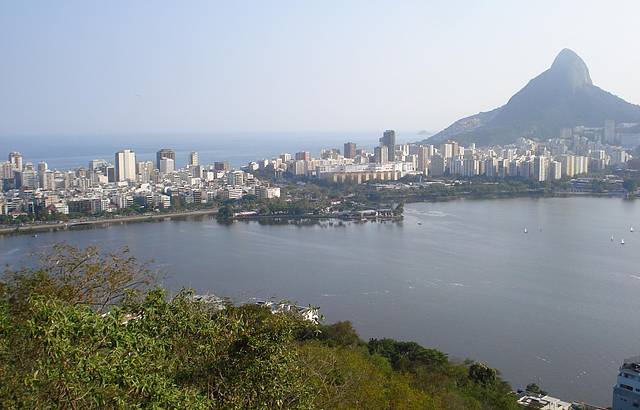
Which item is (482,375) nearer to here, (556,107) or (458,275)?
(458,275)

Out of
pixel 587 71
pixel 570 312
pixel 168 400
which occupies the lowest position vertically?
pixel 570 312

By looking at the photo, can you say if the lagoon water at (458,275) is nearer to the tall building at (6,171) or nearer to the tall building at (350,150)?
the tall building at (6,171)

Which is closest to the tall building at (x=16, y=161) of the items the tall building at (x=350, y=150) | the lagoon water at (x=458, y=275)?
the lagoon water at (x=458, y=275)

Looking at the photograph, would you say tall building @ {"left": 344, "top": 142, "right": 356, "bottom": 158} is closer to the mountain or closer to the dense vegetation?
the mountain

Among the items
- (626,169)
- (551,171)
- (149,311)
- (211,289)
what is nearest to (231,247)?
(211,289)

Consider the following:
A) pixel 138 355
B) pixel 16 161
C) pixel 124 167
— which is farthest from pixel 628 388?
pixel 16 161

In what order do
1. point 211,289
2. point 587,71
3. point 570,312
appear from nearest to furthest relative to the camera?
point 570,312 < point 211,289 < point 587,71

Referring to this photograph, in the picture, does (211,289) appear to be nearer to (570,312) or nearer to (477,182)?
(570,312)
